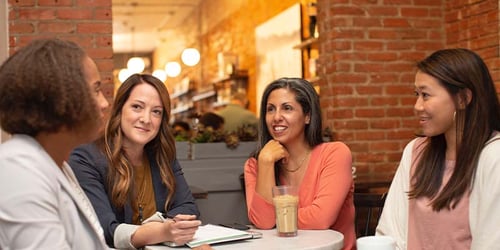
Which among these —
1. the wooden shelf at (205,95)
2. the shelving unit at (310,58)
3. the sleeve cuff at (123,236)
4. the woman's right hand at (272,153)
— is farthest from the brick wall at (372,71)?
the wooden shelf at (205,95)

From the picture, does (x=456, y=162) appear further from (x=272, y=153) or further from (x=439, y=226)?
(x=272, y=153)

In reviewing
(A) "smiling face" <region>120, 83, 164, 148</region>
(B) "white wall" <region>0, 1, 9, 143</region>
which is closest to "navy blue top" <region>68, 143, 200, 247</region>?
(A) "smiling face" <region>120, 83, 164, 148</region>

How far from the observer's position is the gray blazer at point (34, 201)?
1.34 metres

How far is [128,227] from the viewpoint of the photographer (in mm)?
2371

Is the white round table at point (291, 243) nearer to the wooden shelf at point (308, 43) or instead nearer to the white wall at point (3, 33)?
the white wall at point (3, 33)

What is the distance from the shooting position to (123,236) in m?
2.35

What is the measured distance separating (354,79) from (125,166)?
96.7 inches

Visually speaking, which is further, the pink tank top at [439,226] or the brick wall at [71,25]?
the brick wall at [71,25]

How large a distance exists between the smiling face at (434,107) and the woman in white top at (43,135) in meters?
1.32

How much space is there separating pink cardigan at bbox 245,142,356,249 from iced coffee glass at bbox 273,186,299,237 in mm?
271

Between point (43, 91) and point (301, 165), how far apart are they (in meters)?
1.73

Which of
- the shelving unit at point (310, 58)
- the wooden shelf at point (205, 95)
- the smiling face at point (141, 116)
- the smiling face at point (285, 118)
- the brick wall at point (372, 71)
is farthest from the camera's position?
the wooden shelf at point (205, 95)

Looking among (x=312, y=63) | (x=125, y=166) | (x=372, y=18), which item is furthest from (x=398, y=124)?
(x=125, y=166)

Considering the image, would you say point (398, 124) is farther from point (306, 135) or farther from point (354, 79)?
point (306, 135)
